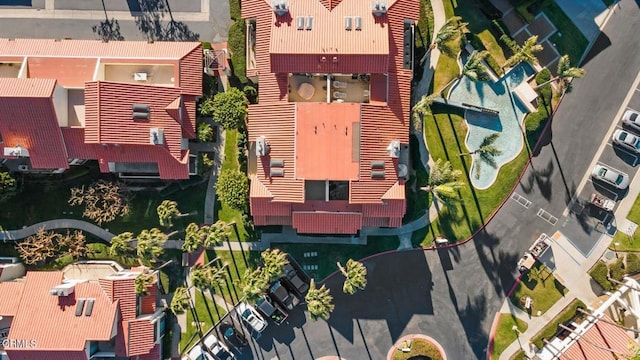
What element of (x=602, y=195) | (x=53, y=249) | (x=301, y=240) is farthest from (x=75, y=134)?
(x=602, y=195)

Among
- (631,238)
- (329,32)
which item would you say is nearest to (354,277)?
(329,32)

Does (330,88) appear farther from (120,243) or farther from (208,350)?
(208,350)

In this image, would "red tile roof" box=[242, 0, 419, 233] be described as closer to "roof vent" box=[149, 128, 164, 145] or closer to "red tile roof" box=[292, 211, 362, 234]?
"red tile roof" box=[292, 211, 362, 234]

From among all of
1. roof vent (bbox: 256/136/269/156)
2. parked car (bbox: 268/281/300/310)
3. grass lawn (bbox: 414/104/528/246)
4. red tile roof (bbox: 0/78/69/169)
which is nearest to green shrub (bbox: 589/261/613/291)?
grass lawn (bbox: 414/104/528/246)

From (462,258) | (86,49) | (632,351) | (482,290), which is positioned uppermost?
(86,49)

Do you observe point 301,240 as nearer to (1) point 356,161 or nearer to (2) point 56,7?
(1) point 356,161

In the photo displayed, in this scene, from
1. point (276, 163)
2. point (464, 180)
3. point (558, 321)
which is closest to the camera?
point (276, 163)
